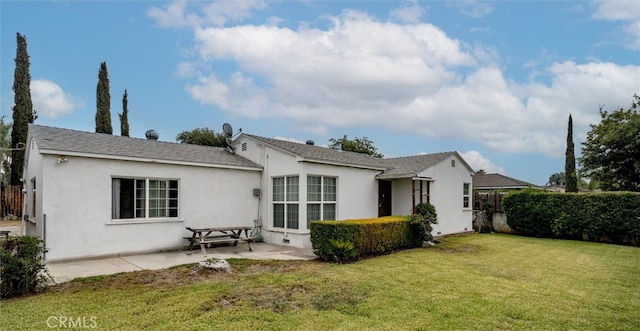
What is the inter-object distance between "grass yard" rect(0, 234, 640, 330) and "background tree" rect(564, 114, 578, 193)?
18128 mm

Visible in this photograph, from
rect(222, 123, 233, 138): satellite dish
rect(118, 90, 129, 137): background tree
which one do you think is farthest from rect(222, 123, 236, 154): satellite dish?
rect(118, 90, 129, 137): background tree

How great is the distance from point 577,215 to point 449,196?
5.27 metres

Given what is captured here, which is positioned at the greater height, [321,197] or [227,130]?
[227,130]

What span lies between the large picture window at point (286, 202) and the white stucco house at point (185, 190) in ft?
0.11

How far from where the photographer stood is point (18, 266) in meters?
5.87

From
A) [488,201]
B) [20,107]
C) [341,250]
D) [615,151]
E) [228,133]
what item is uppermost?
[20,107]

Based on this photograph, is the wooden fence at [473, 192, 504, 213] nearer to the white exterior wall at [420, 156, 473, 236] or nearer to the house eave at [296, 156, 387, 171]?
the white exterior wall at [420, 156, 473, 236]

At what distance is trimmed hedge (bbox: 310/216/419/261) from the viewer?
9.21m

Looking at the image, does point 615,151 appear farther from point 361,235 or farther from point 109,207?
point 109,207

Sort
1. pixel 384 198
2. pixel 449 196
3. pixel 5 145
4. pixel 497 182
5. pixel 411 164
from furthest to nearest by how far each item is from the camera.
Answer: pixel 497 182, pixel 5 145, pixel 449 196, pixel 411 164, pixel 384 198

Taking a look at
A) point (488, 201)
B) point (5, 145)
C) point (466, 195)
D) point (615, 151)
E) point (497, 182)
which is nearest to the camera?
point (466, 195)

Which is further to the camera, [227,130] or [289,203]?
[227,130]

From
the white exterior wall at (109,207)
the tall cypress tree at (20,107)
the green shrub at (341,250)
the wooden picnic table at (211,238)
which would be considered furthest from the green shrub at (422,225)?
the tall cypress tree at (20,107)

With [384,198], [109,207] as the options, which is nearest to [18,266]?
[109,207]
